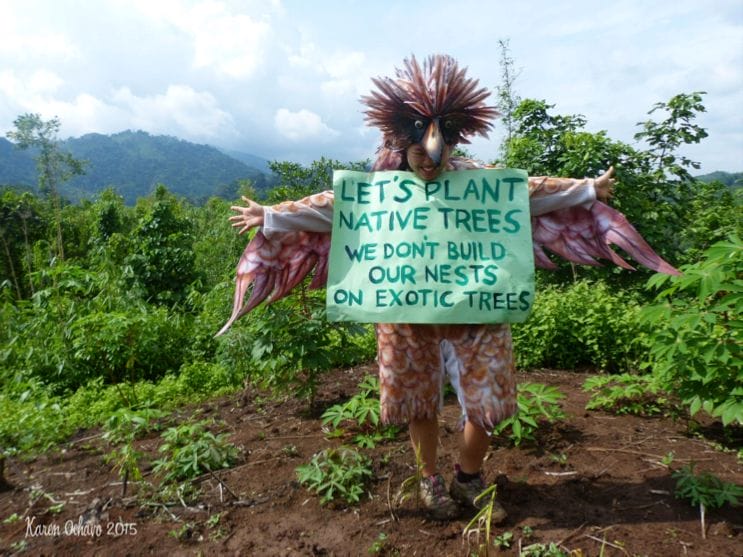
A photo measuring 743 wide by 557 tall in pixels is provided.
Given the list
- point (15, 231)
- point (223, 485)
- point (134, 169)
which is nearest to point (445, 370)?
point (223, 485)

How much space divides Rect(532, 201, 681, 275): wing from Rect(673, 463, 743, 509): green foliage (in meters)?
0.94

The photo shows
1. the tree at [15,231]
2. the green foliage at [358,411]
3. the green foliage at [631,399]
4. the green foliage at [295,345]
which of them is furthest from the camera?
the tree at [15,231]

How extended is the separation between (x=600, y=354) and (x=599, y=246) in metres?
2.46

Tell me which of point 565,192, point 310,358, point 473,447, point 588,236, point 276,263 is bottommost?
point 473,447

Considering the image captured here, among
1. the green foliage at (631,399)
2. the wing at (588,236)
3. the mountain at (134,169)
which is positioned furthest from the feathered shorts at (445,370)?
the mountain at (134,169)

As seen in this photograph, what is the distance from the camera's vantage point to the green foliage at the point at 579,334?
13.1 feet

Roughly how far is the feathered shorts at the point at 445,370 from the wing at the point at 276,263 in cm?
43

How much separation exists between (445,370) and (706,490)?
1.20m

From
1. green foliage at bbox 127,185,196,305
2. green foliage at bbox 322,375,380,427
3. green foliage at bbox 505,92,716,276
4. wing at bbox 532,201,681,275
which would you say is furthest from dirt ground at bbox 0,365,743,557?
green foliage at bbox 127,185,196,305

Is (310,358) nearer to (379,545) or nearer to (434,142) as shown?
(379,545)

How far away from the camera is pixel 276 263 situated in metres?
2.02

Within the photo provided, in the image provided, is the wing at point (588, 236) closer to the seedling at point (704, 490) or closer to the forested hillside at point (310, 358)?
the forested hillside at point (310, 358)

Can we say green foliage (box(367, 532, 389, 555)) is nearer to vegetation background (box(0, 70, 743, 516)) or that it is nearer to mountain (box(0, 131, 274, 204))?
vegetation background (box(0, 70, 743, 516))

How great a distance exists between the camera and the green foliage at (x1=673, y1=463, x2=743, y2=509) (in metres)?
1.92
